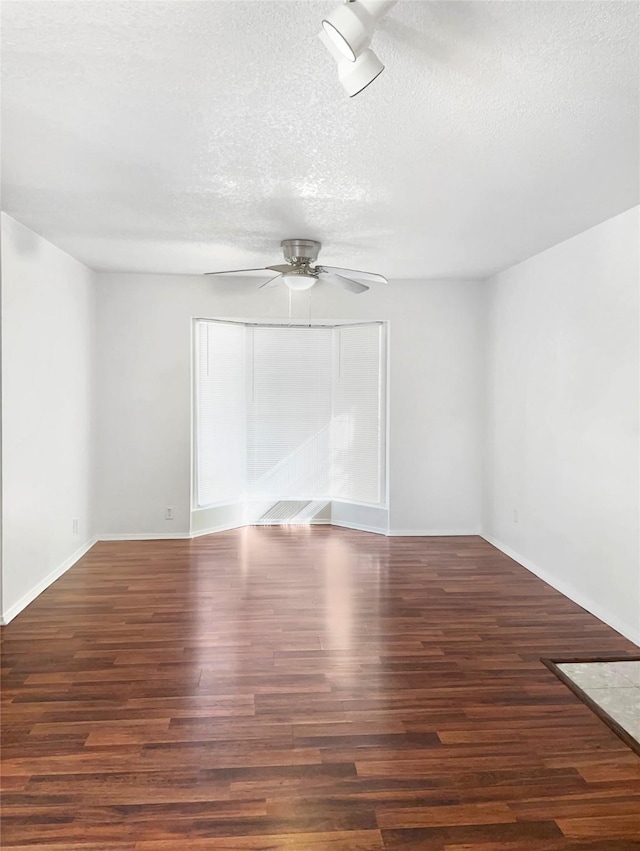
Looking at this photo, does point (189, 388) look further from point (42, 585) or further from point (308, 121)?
point (308, 121)

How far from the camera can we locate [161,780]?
2146mm

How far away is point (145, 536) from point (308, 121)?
432 centimetres

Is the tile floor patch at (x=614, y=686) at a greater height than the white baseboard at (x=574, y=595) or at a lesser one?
lesser

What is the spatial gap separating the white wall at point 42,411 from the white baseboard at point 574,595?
370 centimetres

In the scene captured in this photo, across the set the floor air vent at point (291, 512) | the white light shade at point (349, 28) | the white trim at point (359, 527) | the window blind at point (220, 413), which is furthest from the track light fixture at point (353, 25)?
the floor air vent at point (291, 512)

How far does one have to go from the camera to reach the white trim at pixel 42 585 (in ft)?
11.9

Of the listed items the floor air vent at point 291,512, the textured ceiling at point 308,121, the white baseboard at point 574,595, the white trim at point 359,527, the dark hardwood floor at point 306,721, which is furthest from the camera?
the floor air vent at point 291,512

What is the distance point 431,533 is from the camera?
19.0 feet

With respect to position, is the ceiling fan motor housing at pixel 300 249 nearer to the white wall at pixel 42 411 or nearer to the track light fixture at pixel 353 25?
the white wall at pixel 42 411

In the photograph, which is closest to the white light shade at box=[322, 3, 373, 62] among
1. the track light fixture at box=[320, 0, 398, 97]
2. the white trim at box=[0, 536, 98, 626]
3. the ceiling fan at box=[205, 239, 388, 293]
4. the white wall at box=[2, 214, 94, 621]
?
the track light fixture at box=[320, 0, 398, 97]

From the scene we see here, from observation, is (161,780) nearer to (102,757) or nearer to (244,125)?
(102,757)

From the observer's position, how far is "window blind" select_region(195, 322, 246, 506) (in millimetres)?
5758

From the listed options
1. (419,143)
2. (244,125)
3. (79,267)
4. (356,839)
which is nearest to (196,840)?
(356,839)

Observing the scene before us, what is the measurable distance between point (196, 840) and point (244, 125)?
8.39 ft
